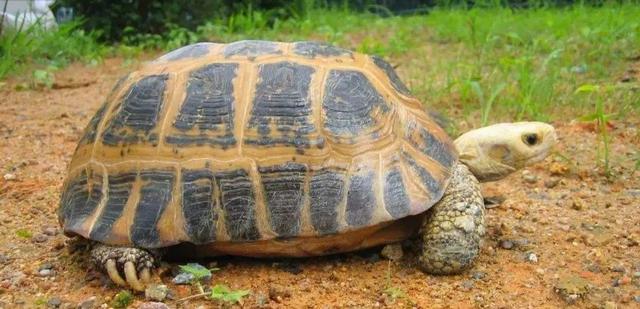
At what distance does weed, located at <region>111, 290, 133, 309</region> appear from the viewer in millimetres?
2479

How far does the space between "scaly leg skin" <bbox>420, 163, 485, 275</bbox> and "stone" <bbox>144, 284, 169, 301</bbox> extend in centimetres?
106

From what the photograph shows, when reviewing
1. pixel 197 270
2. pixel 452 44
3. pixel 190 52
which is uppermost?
pixel 190 52

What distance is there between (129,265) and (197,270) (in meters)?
0.27

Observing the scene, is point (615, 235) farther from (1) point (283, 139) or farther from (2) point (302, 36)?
(2) point (302, 36)

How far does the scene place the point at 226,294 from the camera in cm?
243

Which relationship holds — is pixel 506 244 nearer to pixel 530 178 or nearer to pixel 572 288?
pixel 572 288

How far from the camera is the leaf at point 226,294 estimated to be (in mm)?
→ 2410

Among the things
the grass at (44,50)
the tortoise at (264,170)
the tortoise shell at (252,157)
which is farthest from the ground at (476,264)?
the grass at (44,50)

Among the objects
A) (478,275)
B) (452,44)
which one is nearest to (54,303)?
(478,275)

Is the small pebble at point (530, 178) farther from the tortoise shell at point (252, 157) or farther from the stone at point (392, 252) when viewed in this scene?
the stone at point (392, 252)

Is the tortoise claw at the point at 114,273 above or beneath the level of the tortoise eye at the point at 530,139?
beneath

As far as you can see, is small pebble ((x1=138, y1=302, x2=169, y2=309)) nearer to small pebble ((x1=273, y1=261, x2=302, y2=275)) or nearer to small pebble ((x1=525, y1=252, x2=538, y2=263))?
small pebble ((x1=273, y1=261, x2=302, y2=275))

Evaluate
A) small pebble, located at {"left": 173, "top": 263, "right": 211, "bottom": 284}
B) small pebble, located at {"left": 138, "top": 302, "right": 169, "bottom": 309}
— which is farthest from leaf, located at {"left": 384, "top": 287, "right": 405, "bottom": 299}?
small pebble, located at {"left": 138, "top": 302, "right": 169, "bottom": 309}

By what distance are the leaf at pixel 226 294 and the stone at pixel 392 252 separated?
690 millimetres
